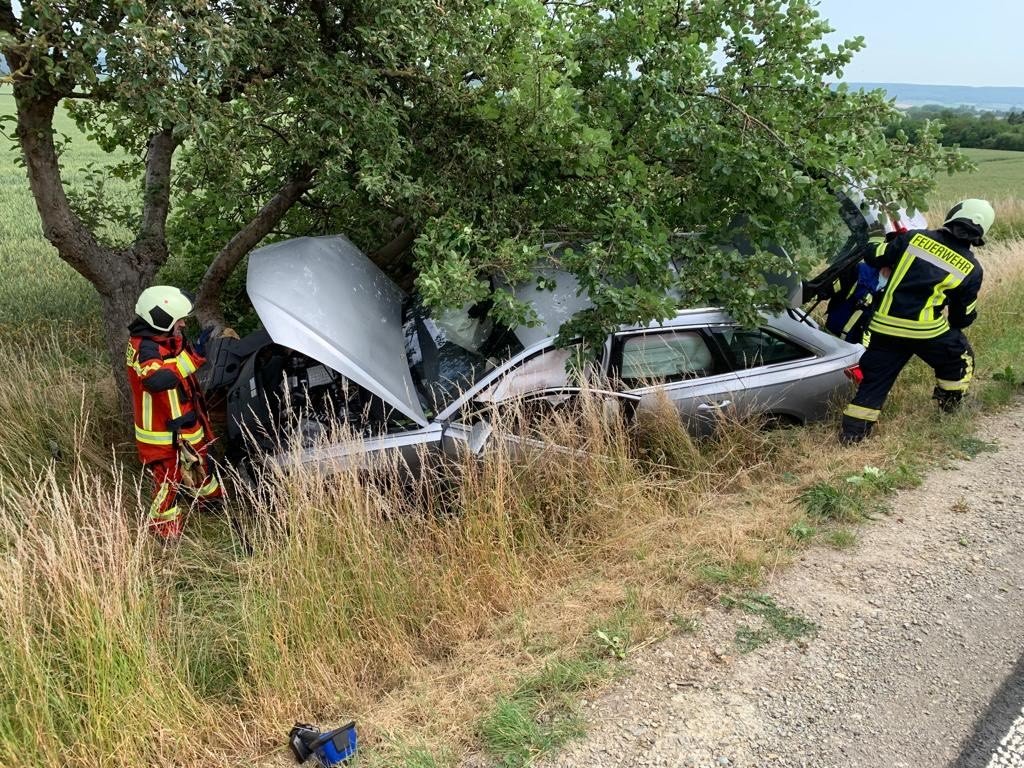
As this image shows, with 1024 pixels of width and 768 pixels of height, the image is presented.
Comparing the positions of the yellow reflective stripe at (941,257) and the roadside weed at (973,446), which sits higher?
the yellow reflective stripe at (941,257)

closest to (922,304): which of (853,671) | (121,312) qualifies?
(853,671)

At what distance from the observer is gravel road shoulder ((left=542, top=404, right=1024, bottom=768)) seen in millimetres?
2740

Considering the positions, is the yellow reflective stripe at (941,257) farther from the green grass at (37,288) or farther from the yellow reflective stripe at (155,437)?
the green grass at (37,288)

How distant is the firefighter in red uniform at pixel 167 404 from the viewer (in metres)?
4.27

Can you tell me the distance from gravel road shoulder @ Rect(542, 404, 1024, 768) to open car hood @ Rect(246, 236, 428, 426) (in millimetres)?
2067

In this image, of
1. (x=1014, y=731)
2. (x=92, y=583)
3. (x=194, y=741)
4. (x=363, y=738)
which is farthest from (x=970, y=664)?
(x=92, y=583)

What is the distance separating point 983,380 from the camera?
6.32 metres

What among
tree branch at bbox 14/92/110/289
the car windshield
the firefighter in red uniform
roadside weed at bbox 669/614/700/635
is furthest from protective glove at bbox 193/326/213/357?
roadside weed at bbox 669/614/700/635

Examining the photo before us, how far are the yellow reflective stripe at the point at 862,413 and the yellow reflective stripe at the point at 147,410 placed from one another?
15.6ft

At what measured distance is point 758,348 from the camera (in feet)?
17.2

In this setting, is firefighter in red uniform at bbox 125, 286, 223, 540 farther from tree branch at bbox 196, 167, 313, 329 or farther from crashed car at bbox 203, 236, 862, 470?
tree branch at bbox 196, 167, 313, 329

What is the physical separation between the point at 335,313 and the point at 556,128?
1.86m

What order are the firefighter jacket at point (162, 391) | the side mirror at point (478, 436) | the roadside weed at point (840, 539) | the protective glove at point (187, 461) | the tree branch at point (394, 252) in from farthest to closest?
the tree branch at point (394, 252), the protective glove at point (187, 461), the firefighter jacket at point (162, 391), the side mirror at point (478, 436), the roadside weed at point (840, 539)

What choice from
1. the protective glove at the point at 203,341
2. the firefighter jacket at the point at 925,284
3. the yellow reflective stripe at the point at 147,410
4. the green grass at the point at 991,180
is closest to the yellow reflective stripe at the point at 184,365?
the yellow reflective stripe at the point at 147,410
